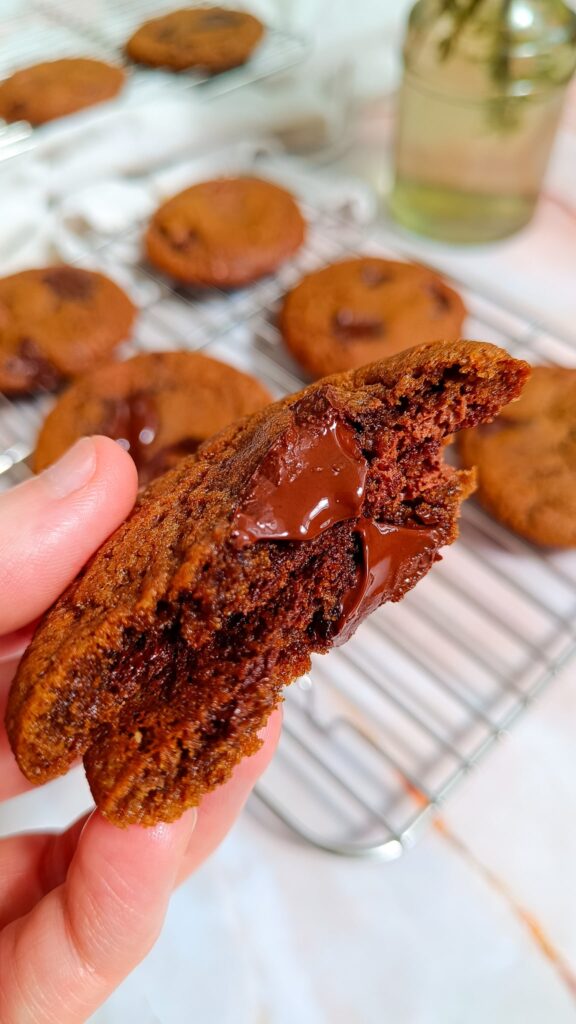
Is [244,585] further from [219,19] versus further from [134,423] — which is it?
[219,19]

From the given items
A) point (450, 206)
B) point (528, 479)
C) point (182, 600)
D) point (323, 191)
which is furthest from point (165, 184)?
point (182, 600)

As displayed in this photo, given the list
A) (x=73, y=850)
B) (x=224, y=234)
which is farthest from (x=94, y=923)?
(x=224, y=234)

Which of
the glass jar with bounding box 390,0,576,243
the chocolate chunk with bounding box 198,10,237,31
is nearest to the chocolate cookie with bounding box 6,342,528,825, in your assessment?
the glass jar with bounding box 390,0,576,243

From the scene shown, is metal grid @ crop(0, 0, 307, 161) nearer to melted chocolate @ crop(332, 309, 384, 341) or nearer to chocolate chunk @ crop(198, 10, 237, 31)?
chocolate chunk @ crop(198, 10, 237, 31)

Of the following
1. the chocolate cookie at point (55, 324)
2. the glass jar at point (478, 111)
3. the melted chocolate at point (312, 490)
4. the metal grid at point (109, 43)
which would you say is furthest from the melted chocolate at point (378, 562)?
the metal grid at point (109, 43)

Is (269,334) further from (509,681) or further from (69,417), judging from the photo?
(509,681)

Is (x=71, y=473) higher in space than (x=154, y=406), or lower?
higher
